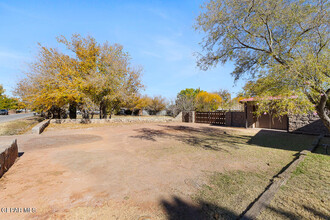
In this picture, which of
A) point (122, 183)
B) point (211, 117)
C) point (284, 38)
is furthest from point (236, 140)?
point (211, 117)

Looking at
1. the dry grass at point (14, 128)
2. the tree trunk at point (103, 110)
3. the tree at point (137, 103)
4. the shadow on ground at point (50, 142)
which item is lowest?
the shadow on ground at point (50, 142)

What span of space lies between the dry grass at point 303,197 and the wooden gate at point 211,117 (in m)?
13.0

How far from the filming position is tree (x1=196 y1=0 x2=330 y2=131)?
15.0ft

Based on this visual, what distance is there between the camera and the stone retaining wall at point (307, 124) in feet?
33.5

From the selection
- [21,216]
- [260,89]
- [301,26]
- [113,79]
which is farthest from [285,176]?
[113,79]

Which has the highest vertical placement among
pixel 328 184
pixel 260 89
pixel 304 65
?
pixel 304 65

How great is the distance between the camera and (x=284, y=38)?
5941 mm

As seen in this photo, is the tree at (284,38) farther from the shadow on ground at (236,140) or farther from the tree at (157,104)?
the tree at (157,104)

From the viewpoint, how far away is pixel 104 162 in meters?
4.61

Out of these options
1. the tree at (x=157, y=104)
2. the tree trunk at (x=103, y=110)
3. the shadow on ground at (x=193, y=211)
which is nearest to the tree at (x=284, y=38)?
the shadow on ground at (x=193, y=211)

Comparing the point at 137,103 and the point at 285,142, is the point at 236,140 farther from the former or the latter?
the point at 137,103

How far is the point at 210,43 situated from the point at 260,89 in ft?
10.0

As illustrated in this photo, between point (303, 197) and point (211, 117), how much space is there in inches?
612

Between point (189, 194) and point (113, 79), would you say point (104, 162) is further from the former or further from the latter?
point (113, 79)
